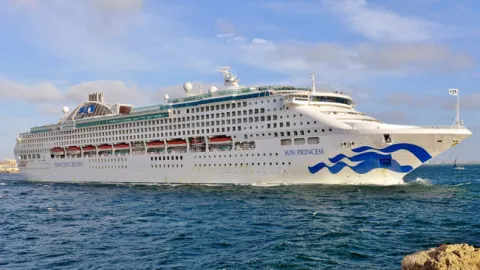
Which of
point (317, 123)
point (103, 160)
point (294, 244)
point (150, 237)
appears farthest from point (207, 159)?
point (294, 244)

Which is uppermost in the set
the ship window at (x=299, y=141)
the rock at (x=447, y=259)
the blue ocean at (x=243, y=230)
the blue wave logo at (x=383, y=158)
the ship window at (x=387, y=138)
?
the ship window at (x=299, y=141)

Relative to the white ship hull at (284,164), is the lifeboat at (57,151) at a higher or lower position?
higher

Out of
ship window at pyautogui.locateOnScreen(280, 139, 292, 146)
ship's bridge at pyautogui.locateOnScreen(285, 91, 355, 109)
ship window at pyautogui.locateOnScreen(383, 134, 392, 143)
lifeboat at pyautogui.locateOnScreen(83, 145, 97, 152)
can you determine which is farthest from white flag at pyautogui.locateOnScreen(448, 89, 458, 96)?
lifeboat at pyautogui.locateOnScreen(83, 145, 97, 152)

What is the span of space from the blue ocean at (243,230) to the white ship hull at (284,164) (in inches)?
125

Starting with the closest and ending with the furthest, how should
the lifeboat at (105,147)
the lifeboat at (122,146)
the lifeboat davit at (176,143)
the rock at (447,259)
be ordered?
1. the rock at (447,259)
2. the lifeboat davit at (176,143)
3. the lifeboat at (122,146)
4. the lifeboat at (105,147)

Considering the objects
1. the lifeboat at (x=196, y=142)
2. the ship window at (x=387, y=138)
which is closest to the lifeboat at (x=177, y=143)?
the lifeboat at (x=196, y=142)

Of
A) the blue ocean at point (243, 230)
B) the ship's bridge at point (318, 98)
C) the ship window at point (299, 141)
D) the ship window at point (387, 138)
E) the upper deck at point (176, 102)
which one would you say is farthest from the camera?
the upper deck at point (176, 102)

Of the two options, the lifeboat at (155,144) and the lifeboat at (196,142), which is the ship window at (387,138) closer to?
the lifeboat at (196,142)

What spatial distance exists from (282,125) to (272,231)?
22713mm

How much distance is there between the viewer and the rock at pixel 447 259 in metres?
7.89

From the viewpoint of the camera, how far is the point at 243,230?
20.2m

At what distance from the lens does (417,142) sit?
3538 cm

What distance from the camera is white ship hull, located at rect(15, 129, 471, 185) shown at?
117 feet

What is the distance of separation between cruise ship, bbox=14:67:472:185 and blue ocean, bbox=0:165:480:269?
13.2ft
